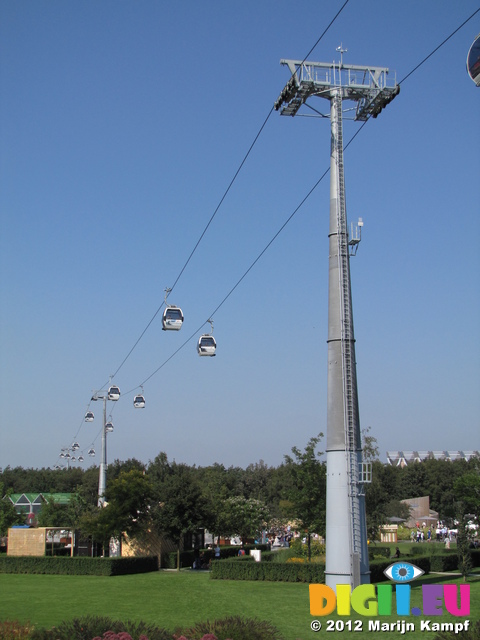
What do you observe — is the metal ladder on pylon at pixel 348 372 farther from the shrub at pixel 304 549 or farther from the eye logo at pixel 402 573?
the shrub at pixel 304 549

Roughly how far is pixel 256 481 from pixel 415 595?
89836 mm

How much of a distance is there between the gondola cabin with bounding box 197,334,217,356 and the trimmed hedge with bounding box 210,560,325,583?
524 inches

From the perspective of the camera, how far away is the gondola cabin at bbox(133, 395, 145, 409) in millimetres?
43562

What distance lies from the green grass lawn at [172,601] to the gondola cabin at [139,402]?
32.9 feet

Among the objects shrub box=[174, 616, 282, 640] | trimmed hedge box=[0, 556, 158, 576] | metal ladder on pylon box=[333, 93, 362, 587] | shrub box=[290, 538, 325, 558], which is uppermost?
metal ladder on pylon box=[333, 93, 362, 587]

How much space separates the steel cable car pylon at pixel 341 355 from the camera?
2520 cm

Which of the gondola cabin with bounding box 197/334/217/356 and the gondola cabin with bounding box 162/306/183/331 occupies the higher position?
the gondola cabin with bounding box 162/306/183/331

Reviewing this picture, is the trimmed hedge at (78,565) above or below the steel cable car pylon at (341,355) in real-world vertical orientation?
below

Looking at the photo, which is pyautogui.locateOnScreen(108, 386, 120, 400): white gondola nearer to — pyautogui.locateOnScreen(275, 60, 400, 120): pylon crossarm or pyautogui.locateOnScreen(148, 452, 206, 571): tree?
pyautogui.locateOnScreen(148, 452, 206, 571): tree

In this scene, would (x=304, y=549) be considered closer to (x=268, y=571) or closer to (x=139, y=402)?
(x=268, y=571)

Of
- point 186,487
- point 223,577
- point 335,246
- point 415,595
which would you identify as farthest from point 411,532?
point 335,246

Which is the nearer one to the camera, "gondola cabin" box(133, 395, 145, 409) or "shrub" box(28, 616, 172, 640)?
"shrub" box(28, 616, 172, 640)

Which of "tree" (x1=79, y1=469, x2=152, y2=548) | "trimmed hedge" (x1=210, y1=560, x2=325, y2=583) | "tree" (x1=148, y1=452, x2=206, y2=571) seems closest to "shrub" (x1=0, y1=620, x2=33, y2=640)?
"trimmed hedge" (x1=210, y1=560, x2=325, y2=583)

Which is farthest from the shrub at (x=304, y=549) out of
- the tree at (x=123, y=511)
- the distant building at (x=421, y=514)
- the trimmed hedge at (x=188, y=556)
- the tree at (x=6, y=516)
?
the distant building at (x=421, y=514)
